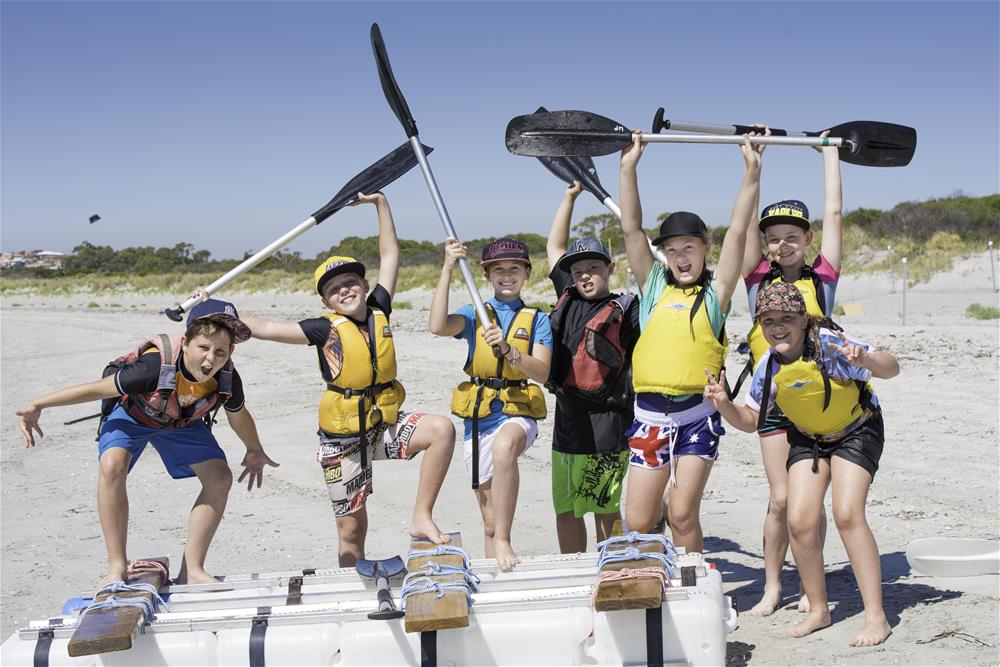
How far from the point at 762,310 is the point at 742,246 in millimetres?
334

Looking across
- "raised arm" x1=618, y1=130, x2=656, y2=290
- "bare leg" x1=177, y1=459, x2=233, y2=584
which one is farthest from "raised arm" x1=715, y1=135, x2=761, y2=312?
"bare leg" x1=177, y1=459, x2=233, y2=584

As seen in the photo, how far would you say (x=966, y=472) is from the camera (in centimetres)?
704

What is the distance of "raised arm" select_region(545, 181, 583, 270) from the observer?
5.21 m

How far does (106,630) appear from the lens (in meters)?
3.38

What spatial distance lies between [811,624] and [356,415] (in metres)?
2.39

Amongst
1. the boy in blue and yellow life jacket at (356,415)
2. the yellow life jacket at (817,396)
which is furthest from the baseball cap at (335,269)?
the yellow life jacket at (817,396)

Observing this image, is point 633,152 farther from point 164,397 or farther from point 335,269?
point 164,397

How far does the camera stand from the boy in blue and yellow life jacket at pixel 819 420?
411 centimetres

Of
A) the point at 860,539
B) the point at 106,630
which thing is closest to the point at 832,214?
the point at 860,539

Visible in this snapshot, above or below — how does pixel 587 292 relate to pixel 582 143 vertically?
below

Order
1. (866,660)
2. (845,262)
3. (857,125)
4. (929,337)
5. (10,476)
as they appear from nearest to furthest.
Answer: (866,660), (857,125), (10,476), (929,337), (845,262)

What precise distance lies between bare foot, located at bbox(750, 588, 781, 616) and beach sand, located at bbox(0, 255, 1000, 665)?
0.06 m

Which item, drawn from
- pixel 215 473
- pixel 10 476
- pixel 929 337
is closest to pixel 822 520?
pixel 215 473

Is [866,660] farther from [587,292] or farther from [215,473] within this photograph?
[215,473]
